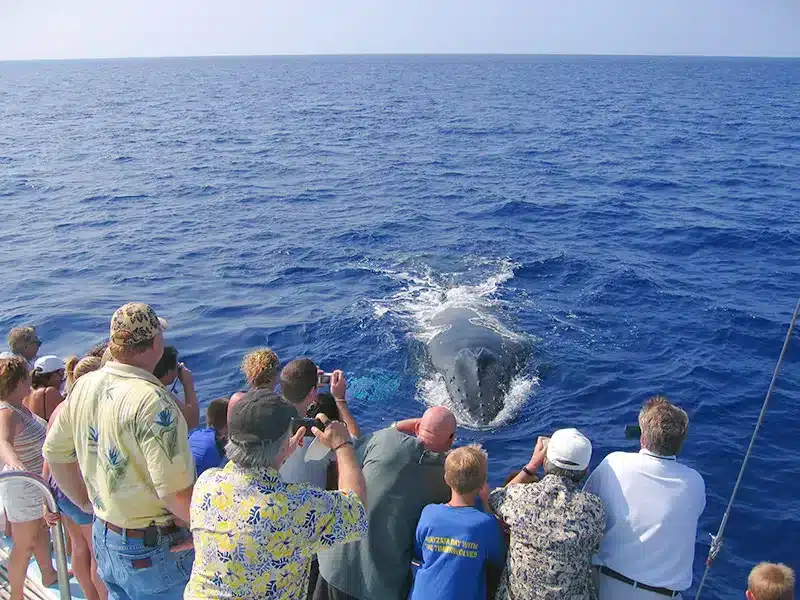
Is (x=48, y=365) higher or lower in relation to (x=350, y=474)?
lower

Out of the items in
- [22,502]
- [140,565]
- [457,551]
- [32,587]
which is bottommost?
[32,587]

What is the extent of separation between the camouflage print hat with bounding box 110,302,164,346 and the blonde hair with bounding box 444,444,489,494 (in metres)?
2.00

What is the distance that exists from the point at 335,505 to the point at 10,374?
10.5ft

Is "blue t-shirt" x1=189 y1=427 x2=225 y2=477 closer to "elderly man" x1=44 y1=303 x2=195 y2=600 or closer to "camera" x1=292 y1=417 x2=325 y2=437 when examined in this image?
"elderly man" x1=44 y1=303 x2=195 y2=600

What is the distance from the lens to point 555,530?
4.57m

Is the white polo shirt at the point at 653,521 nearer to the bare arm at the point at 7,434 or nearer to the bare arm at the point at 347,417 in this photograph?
the bare arm at the point at 347,417

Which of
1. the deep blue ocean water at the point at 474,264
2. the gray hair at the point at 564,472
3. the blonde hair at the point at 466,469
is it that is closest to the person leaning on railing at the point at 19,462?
the blonde hair at the point at 466,469

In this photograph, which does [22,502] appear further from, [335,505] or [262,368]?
[335,505]

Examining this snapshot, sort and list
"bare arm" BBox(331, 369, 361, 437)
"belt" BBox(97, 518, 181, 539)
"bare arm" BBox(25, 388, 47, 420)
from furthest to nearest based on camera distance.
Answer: "bare arm" BBox(25, 388, 47, 420) → "bare arm" BBox(331, 369, 361, 437) → "belt" BBox(97, 518, 181, 539)

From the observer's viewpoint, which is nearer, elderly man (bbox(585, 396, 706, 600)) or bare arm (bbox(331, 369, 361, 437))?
elderly man (bbox(585, 396, 706, 600))

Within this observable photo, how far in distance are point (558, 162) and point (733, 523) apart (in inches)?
1208

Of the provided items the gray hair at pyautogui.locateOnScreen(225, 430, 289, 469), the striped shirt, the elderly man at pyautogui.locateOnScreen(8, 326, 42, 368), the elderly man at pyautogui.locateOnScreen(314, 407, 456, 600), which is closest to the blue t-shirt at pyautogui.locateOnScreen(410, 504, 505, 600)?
the elderly man at pyautogui.locateOnScreen(314, 407, 456, 600)

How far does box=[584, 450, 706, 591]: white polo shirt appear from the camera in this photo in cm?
481

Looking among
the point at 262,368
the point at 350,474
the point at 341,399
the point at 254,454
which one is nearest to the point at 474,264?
the point at 341,399
